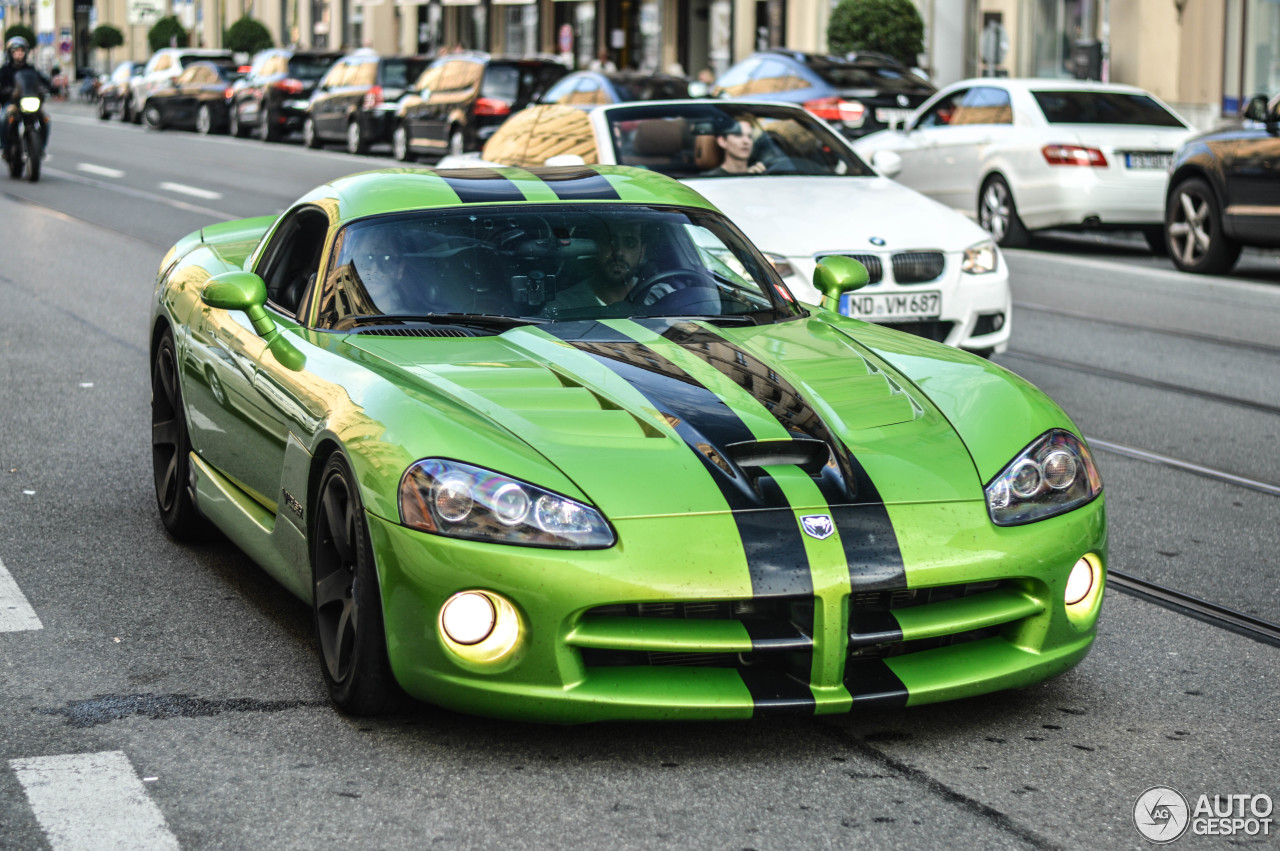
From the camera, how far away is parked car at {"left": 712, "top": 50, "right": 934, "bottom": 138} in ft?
62.9

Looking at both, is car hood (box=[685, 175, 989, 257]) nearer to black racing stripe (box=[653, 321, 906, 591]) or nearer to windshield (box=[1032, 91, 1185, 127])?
black racing stripe (box=[653, 321, 906, 591])

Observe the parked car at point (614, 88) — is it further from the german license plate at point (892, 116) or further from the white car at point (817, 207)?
the white car at point (817, 207)

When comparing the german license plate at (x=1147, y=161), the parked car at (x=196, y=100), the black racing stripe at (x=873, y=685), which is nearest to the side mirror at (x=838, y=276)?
the black racing stripe at (x=873, y=685)

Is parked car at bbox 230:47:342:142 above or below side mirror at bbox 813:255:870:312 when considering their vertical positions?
above

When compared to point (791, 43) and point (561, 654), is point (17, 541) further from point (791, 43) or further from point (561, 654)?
point (791, 43)

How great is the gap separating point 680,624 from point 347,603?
0.84 m

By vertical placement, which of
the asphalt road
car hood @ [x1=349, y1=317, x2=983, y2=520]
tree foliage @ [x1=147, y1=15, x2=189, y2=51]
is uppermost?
tree foliage @ [x1=147, y1=15, x2=189, y2=51]

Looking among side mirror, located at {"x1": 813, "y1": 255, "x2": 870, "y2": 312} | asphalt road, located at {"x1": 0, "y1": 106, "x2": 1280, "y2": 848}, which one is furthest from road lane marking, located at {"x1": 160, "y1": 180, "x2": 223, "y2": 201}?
side mirror, located at {"x1": 813, "y1": 255, "x2": 870, "y2": 312}

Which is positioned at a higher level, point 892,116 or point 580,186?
point 892,116

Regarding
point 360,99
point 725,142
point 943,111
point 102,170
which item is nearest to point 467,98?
point 360,99

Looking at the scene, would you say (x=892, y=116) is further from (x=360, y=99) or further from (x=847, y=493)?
(x=847, y=493)

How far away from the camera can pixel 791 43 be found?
3572 cm

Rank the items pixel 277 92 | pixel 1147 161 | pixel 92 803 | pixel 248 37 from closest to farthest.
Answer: pixel 92 803, pixel 1147 161, pixel 277 92, pixel 248 37

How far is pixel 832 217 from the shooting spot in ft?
29.6
